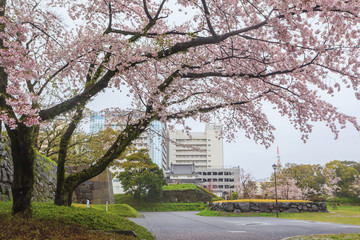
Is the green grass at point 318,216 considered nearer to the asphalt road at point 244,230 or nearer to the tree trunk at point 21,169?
the asphalt road at point 244,230

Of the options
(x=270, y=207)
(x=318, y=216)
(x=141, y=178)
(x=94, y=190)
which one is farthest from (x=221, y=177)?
(x=318, y=216)

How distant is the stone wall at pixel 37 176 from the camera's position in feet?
29.9

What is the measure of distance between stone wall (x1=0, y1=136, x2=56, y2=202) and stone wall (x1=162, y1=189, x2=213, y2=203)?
24996 mm

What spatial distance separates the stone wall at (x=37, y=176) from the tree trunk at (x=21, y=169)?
12.3 ft

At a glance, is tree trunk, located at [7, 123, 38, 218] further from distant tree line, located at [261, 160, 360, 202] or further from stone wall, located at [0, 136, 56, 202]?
distant tree line, located at [261, 160, 360, 202]

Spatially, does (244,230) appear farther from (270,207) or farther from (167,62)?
(270,207)

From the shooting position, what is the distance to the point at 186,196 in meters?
38.5

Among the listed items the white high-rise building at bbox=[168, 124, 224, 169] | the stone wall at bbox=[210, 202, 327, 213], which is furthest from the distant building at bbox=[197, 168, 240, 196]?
the stone wall at bbox=[210, 202, 327, 213]

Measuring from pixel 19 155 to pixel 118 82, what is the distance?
2.75 metres

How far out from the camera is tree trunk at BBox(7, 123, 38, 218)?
18.9ft

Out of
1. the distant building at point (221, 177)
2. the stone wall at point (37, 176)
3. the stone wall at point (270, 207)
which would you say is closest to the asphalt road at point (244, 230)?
the stone wall at point (37, 176)

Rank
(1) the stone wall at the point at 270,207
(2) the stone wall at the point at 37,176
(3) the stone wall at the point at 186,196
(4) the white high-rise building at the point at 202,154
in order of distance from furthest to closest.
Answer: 1. (4) the white high-rise building at the point at 202,154
2. (3) the stone wall at the point at 186,196
3. (1) the stone wall at the point at 270,207
4. (2) the stone wall at the point at 37,176

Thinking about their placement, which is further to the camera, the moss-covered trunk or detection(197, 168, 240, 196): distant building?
detection(197, 168, 240, 196): distant building

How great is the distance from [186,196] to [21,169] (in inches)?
1351
